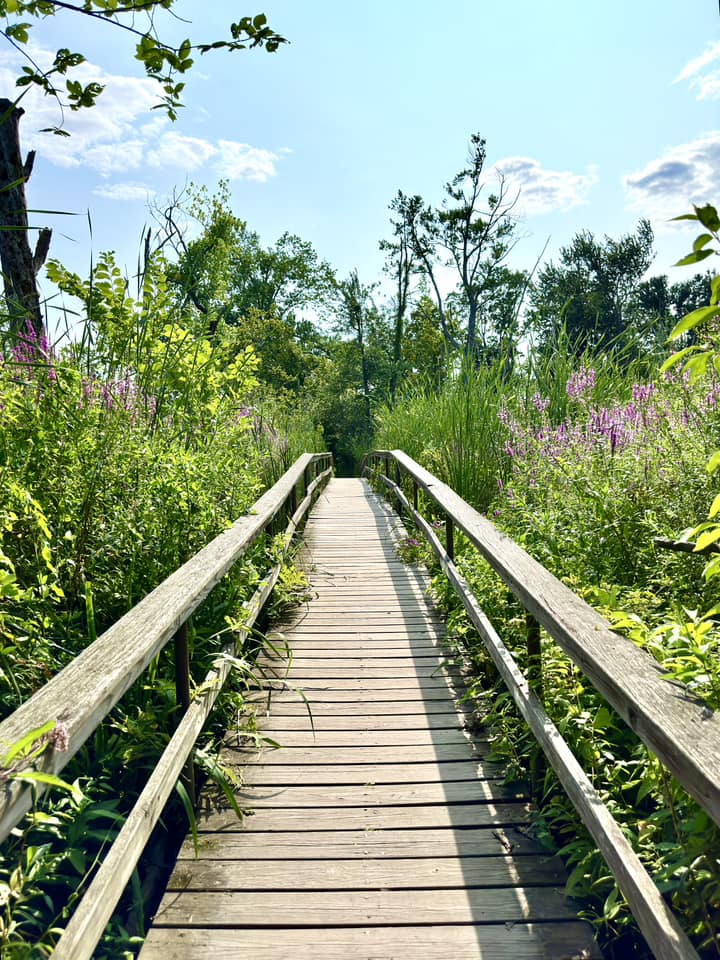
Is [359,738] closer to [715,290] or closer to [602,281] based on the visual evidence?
[715,290]

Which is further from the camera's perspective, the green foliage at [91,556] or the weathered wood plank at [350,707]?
the weathered wood plank at [350,707]

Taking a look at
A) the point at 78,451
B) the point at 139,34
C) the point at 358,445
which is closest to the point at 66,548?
the point at 78,451

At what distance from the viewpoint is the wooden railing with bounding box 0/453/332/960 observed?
4.18ft

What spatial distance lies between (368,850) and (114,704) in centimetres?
118

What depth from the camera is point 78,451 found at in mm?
2969

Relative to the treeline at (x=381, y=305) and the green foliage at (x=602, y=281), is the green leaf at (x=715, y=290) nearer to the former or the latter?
the treeline at (x=381, y=305)

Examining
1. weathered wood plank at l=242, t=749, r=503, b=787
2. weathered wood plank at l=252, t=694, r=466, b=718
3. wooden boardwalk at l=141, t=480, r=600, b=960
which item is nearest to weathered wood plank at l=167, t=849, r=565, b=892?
wooden boardwalk at l=141, t=480, r=600, b=960

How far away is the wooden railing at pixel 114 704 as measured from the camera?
1.27 m

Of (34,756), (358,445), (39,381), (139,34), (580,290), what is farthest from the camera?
(580,290)

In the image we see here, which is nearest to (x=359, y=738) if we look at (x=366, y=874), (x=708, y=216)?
(x=366, y=874)

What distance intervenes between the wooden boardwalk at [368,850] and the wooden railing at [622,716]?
0.42 m

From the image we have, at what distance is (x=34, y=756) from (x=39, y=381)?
2366 mm

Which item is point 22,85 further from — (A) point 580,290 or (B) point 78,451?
(A) point 580,290

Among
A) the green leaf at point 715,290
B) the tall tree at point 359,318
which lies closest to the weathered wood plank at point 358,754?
the green leaf at point 715,290
